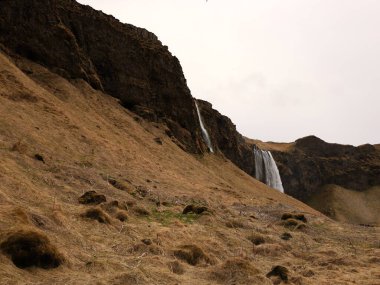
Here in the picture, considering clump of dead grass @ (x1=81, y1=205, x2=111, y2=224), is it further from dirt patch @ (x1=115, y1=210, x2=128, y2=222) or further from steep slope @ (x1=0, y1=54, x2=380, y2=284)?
dirt patch @ (x1=115, y1=210, x2=128, y2=222)

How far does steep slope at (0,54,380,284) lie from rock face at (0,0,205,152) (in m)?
8.01

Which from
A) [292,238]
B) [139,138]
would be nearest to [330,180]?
[139,138]

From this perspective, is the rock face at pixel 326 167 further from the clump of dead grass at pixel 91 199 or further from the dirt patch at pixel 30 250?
the dirt patch at pixel 30 250

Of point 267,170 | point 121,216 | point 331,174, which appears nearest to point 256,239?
point 121,216

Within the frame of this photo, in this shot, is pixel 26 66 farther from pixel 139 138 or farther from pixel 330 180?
pixel 330 180

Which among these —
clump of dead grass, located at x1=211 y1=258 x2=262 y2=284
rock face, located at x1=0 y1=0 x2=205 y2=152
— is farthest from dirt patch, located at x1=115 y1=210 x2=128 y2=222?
rock face, located at x1=0 y1=0 x2=205 y2=152

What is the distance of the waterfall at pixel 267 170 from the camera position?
91.3 metres

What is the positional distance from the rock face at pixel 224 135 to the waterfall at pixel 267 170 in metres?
5.21

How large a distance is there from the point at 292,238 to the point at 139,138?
95.8 ft

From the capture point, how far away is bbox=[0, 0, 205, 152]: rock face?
4653cm

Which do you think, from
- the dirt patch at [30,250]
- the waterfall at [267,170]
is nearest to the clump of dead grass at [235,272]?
the dirt patch at [30,250]

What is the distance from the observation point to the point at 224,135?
7994cm

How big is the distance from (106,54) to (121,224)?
42.9m

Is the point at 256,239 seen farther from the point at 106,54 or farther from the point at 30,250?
the point at 106,54
